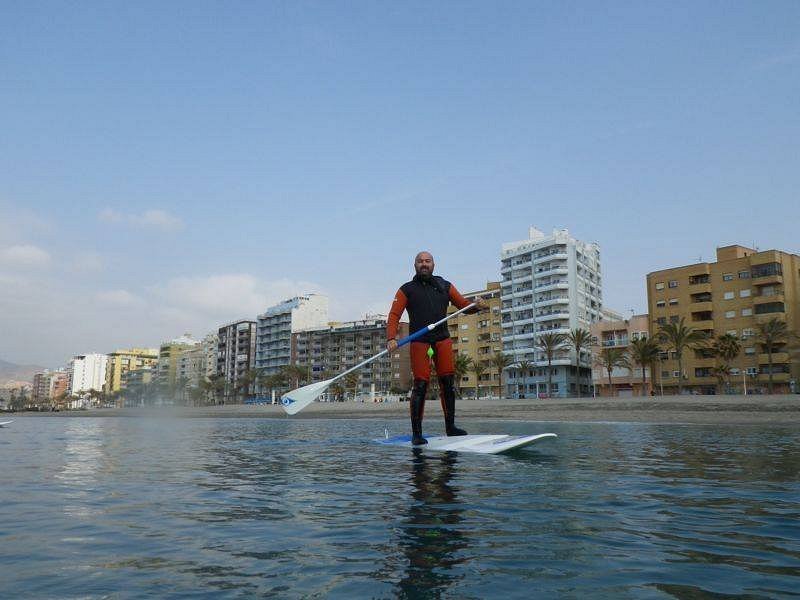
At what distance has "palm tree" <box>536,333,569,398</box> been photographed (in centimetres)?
9725

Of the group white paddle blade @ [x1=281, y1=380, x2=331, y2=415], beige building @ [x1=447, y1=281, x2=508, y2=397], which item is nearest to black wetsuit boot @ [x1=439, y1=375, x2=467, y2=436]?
white paddle blade @ [x1=281, y1=380, x2=331, y2=415]

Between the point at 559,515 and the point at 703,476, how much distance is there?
440 centimetres

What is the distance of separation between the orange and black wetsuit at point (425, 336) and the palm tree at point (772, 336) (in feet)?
253

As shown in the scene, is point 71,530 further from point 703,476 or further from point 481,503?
point 703,476

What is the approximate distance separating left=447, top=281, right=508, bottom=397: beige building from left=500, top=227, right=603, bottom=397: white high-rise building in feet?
20.6

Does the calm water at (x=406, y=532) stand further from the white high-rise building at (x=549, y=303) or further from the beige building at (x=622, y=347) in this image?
the white high-rise building at (x=549, y=303)

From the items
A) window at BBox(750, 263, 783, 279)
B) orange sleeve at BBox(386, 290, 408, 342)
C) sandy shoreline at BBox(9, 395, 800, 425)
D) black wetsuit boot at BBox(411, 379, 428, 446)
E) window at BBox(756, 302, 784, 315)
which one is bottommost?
sandy shoreline at BBox(9, 395, 800, 425)

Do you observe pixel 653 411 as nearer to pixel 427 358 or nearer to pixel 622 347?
pixel 622 347

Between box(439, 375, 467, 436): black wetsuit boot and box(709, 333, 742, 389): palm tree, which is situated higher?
box(709, 333, 742, 389): palm tree

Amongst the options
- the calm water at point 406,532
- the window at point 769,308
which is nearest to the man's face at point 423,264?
the calm water at point 406,532

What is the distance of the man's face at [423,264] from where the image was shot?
13352 millimetres

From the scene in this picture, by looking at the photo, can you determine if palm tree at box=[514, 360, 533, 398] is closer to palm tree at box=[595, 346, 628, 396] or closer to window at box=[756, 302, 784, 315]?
palm tree at box=[595, 346, 628, 396]

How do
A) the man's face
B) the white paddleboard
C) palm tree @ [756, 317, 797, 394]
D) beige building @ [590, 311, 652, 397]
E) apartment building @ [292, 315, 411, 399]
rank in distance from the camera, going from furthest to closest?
apartment building @ [292, 315, 411, 399], beige building @ [590, 311, 652, 397], palm tree @ [756, 317, 797, 394], the man's face, the white paddleboard

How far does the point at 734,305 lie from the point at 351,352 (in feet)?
339
